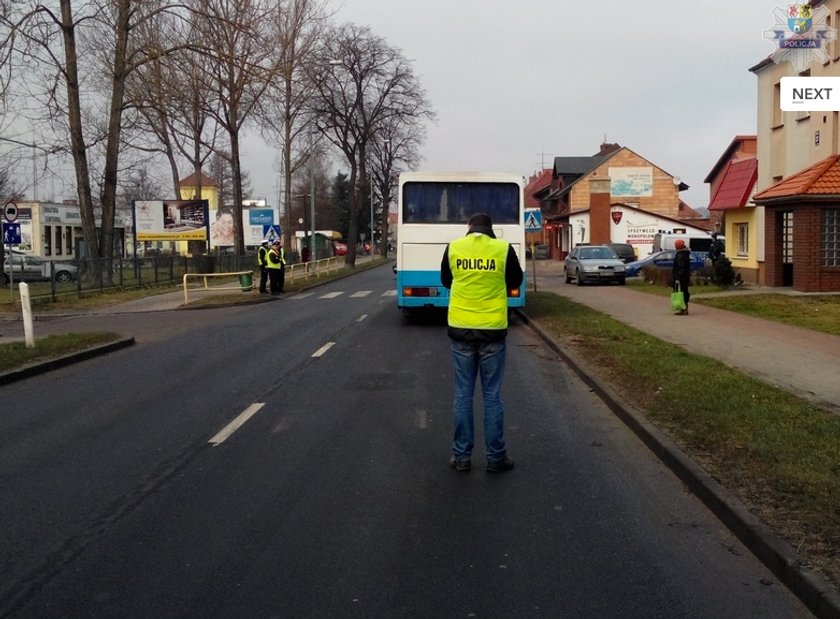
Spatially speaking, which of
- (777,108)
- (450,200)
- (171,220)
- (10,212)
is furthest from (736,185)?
(171,220)

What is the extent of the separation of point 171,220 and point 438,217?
2429 centimetres

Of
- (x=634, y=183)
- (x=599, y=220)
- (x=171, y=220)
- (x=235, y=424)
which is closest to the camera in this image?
(x=235, y=424)

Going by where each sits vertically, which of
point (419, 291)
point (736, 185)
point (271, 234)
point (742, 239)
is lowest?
point (419, 291)

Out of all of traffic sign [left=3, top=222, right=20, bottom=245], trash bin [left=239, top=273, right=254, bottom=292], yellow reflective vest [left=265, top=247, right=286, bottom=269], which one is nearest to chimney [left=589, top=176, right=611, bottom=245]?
yellow reflective vest [left=265, top=247, right=286, bottom=269]

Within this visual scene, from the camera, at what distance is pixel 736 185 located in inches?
1272

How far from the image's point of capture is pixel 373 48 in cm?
5494

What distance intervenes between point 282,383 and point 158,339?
7394 mm

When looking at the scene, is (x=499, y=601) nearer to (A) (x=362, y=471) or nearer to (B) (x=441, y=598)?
(B) (x=441, y=598)

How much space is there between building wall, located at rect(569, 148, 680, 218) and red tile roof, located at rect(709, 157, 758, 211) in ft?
124

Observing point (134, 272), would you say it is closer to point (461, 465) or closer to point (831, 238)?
point (831, 238)

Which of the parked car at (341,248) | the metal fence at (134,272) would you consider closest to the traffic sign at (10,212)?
the metal fence at (134,272)

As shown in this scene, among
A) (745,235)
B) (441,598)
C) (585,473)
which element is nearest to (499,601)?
(441,598)

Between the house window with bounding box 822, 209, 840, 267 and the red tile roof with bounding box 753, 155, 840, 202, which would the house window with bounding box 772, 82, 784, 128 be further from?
the house window with bounding box 822, 209, 840, 267

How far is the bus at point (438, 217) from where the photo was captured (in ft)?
63.0
